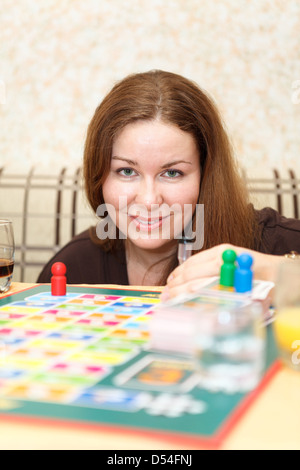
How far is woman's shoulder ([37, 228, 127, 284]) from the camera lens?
1755mm

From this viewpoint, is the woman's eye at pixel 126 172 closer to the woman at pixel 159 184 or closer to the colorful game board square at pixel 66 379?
the woman at pixel 159 184

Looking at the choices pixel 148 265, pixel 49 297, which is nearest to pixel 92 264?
pixel 148 265

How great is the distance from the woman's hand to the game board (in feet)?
0.26

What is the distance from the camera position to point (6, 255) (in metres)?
1.20

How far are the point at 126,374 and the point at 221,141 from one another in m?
1.06

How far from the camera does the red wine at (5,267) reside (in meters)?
1.18

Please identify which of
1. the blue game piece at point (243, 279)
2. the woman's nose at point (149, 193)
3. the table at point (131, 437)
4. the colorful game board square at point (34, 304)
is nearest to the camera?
the table at point (131, 437)

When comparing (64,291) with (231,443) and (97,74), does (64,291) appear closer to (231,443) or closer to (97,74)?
(231,443)

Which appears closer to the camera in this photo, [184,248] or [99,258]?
[184,248]

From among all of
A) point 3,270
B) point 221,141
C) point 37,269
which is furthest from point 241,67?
point 3,270

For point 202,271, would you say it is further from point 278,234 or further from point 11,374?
point 278,234

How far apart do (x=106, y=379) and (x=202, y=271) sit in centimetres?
45

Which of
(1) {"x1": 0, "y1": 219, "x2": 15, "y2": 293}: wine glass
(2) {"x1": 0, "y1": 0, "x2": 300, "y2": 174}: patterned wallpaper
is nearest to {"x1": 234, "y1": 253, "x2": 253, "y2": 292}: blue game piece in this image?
(1) {"x1": 0, "y1": 219, "x2": 15, "y2": 293}: wine glass

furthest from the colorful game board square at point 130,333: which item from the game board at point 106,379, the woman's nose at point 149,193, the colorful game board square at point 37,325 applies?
the woman's nose at point 149,193
